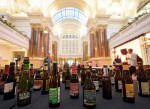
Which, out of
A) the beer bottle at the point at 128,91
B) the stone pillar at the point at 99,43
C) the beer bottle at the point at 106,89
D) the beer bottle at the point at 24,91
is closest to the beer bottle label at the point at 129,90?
the beer bottle at the point at 128,91

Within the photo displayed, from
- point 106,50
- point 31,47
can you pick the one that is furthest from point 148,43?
point 31,47

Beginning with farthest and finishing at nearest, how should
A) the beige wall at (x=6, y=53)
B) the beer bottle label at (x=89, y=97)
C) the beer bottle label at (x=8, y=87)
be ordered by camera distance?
the beige wall at (x=6, y=53) → the beer bottle label at (x=8, y=87) → the beer bottle label at (x=89, y=97)

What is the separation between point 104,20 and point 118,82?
9814mm

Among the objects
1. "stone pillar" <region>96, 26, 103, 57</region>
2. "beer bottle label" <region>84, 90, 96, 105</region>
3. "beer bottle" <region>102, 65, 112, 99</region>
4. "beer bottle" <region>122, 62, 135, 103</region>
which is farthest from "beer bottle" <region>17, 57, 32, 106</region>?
"stone pillar" <region>96, 26, 103, 57</region>

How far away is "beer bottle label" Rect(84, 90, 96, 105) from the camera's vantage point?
Answer: 0.72 metres

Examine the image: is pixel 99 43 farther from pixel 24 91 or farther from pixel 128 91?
pixel 24 91

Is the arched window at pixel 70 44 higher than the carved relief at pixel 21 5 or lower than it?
lower

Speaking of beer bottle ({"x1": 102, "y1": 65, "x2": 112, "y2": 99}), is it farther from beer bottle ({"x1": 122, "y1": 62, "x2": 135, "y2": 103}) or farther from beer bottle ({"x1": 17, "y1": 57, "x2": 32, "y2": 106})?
beer bottle ({"x1": 17, "y1": 57, "x2": 32, "y2": 106})

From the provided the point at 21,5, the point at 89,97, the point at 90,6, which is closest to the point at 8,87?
the point at 89,97

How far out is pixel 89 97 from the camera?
73cm

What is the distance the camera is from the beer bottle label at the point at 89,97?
718 mm

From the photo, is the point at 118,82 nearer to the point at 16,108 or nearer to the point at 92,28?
the point at 16,108

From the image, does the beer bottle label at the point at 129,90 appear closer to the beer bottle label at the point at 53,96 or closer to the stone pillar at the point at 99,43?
the beer bottle label at the point at 53,96

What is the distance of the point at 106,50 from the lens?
29.8 feet
